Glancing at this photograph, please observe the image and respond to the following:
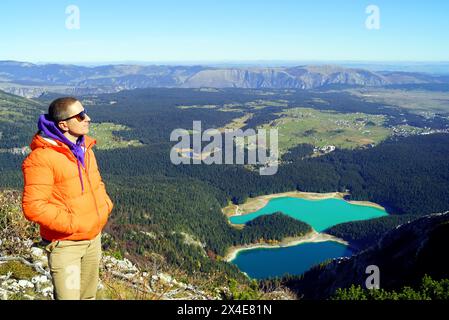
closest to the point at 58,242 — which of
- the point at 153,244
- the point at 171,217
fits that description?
the point at 153,244

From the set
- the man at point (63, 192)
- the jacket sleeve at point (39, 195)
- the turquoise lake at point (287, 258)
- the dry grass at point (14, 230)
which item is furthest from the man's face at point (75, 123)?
the turquoise lake at point (287, 258)

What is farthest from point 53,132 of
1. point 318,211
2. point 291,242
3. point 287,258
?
point 318,211

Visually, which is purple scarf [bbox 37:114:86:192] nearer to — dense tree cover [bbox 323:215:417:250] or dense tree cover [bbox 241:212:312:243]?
dense tree cover [bbox 241:212:312:243]

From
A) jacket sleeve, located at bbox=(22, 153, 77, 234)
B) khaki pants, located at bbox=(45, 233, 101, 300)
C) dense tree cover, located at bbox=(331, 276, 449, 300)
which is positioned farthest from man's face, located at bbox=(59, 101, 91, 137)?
dense tree cover, located at bbox=(331, 276, 449, 300)

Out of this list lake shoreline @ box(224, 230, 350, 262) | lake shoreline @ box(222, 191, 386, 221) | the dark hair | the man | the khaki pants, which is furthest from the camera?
lake shoreline @ box(222, 191, 386, 221)

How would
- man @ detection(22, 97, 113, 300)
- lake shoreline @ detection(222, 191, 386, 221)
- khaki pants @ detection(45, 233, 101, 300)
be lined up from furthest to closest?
lake shoreline @ detection(222, 191, 386, 221), khaki pants @ detection(45, 233, 101, 300), man @ detection(22, 97, 113, 300)

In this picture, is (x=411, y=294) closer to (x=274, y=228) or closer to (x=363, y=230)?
(x=274, y=228)

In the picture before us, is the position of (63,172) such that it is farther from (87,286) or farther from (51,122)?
(87,286)
